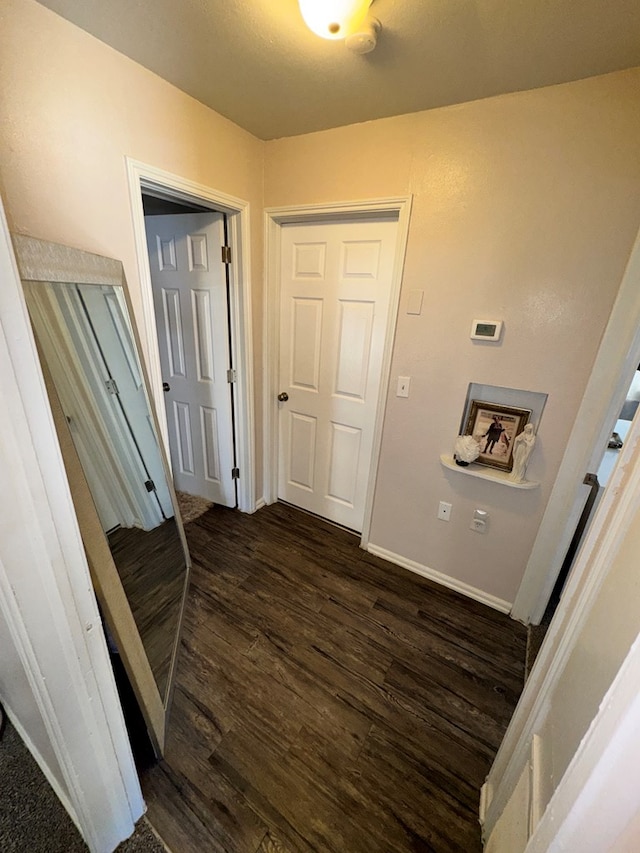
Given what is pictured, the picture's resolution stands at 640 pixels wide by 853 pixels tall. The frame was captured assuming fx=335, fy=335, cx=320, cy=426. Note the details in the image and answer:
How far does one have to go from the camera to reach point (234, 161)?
176cm

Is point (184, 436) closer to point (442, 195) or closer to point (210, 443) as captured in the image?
point (210, 443)

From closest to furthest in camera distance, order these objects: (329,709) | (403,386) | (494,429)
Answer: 1. (329,709)
2. (494,429)
3. (403,386)

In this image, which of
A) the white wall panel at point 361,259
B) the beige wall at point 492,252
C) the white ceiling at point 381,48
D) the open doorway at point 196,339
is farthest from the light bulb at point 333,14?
the open doorway at point 196,339

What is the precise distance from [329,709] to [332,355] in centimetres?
175

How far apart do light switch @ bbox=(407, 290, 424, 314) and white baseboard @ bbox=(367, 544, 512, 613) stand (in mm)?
Answer: 1440

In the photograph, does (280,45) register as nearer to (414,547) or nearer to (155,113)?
(155,113)

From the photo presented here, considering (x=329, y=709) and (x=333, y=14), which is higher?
(x=333, y=14)

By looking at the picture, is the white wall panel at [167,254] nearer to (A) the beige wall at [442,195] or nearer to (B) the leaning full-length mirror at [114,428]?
(A) the beige wall at [442,195]

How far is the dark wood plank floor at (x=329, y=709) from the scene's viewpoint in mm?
1039

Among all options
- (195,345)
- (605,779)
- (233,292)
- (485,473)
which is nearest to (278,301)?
(233,292)

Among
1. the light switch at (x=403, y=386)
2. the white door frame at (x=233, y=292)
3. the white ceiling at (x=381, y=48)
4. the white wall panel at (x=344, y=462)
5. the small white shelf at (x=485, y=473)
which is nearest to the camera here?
the white ceiling at (x=381, y=48)

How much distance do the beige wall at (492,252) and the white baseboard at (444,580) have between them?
40 mm

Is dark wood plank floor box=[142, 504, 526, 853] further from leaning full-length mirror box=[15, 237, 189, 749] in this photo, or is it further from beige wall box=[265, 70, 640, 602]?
beige wall box=[265, 70, 640, 602]

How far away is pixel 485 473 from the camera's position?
167 cm
